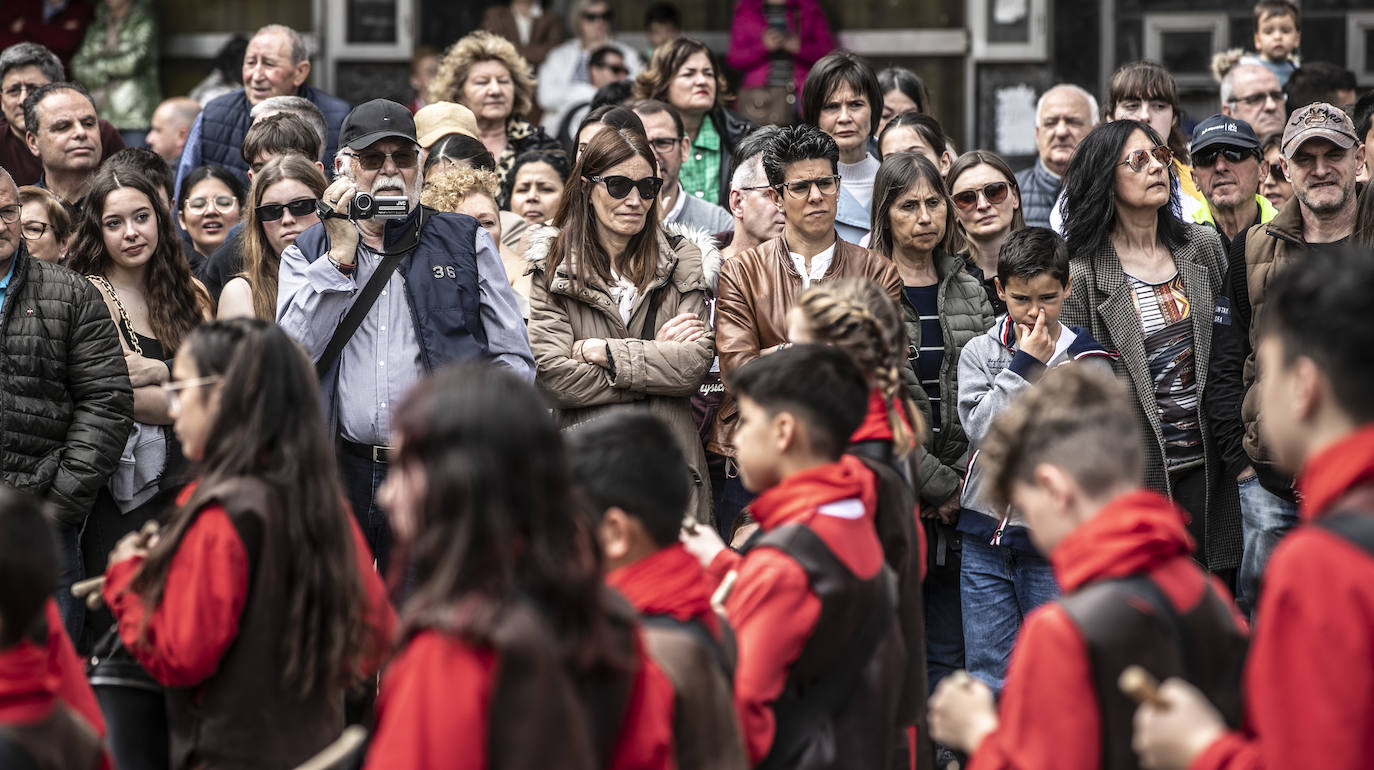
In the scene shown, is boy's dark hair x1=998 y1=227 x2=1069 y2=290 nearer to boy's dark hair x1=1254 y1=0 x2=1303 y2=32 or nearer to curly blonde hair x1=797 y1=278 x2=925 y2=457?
curly blonde hair x1=797 y1=278 x2=925 y2=457

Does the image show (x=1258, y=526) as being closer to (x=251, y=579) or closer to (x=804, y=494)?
(x=804, y=494)

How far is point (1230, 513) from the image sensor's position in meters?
5.78

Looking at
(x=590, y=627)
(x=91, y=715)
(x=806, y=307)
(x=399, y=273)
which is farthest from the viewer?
(x=399, y=273)

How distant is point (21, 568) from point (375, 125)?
2.66 m

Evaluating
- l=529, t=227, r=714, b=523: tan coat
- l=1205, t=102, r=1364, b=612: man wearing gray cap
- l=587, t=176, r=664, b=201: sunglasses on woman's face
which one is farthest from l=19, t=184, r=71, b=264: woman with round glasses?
l=1205, t=102, r=1364, b=612: man wearing gray cap

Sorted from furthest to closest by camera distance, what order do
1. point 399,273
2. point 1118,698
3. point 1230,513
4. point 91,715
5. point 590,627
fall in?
point 1230,513 < point 399,273 < point 91,715 < point 1118,698 < point 590,627

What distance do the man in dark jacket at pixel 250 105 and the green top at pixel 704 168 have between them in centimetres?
171

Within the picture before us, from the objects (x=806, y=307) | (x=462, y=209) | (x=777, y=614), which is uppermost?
(x=462, y=209)

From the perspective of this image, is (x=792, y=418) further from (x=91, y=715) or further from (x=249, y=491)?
(x=91, y=715)

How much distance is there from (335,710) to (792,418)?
45.5 inches

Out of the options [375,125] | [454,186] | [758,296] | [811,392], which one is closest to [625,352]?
[758,296]

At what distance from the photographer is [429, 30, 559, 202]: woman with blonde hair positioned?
7.72 meters

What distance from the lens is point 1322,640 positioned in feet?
7.29

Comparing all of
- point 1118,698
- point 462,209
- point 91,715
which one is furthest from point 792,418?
point 462,209
